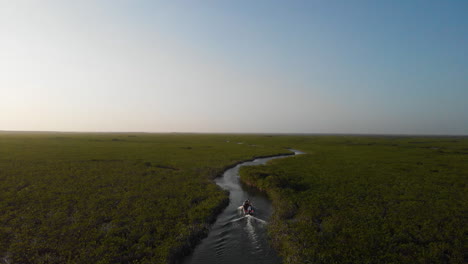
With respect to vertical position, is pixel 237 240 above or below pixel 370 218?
below

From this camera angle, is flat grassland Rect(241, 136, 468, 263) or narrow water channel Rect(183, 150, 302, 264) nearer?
flat grassland Rect(241, 136, 468, 263)

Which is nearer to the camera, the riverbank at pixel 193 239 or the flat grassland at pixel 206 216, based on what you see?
the flat grassland at pixel 206 216

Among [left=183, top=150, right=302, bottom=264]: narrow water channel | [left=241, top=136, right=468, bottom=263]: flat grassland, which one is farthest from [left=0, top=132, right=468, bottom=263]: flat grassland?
[left=183, top=150, right=302, bottom=264]: narrow water channel

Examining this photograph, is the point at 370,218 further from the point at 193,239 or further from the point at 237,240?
the point at 193,239

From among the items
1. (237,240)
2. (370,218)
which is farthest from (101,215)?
(370,218)

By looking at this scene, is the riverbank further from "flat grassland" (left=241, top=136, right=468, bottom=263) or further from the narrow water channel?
"flat grassland" (left=241, top=136, right=468, bottom=263)

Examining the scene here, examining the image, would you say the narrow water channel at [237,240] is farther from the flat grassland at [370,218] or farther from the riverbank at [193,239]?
the flat grassland at [370,218]

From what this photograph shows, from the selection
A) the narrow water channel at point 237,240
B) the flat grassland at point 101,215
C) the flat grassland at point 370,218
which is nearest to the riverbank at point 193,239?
the flat grassland at point 101,215

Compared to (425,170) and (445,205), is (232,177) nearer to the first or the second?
(445,205)
